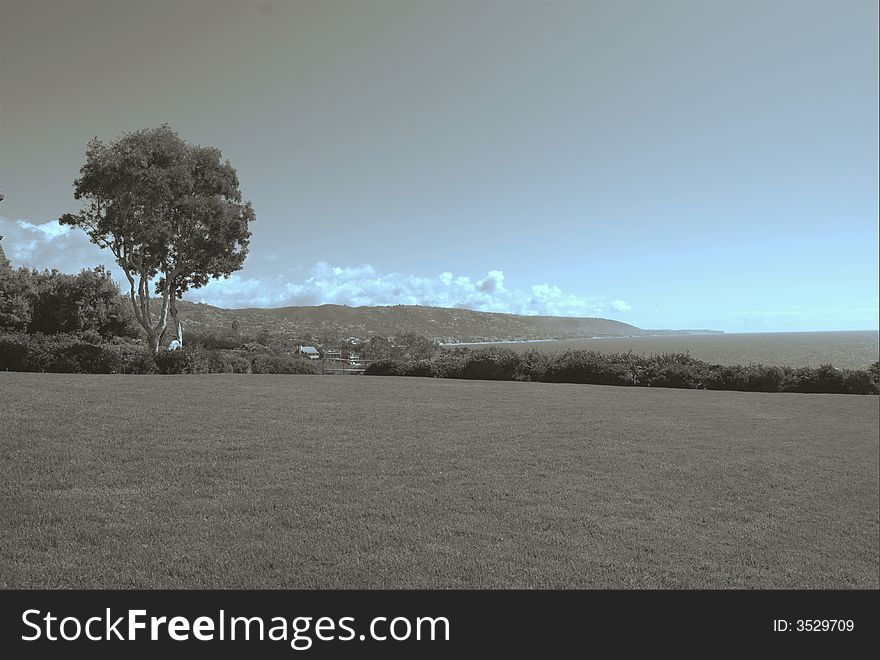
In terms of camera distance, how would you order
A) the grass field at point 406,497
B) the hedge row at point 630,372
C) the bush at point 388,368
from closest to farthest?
1. the grass field at point 406,497
2. the hedge row at point 630,372
3. the bush at point 388,368

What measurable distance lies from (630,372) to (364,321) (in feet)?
230

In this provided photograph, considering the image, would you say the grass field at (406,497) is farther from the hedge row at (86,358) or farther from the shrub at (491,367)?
the shrub at (491,367)

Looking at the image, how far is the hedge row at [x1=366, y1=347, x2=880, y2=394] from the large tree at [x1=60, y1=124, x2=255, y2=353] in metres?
9.98

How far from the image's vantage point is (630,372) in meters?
26.1

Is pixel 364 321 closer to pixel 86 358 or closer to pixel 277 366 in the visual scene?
pixel 277 366

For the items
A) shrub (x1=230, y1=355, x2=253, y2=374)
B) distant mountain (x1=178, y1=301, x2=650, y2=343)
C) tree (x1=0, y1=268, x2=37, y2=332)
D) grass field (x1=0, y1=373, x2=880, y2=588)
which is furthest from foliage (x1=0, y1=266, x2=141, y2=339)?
distant mountain (x1=178, y1=301, x2=650, y2=343)

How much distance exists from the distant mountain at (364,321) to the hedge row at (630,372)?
1869 inches

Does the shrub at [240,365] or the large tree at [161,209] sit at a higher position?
the large tree at [161,209]

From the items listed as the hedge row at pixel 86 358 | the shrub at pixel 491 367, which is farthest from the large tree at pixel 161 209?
the shrub at pixel 491 367

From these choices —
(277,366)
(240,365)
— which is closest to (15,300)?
(240,365)

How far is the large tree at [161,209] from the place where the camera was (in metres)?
21.8

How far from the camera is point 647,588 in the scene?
562cm
